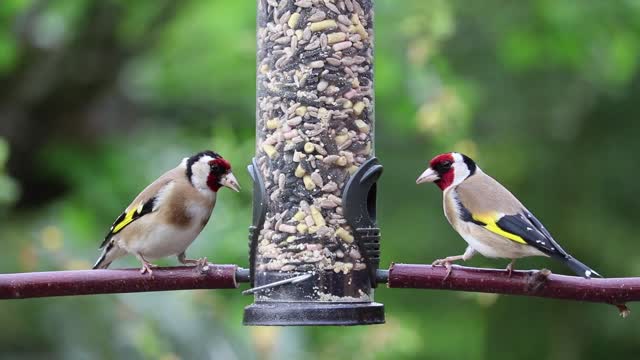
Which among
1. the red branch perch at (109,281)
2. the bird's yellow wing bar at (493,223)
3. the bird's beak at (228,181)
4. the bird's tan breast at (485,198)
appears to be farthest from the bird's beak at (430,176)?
the red branch perch at (109,281)

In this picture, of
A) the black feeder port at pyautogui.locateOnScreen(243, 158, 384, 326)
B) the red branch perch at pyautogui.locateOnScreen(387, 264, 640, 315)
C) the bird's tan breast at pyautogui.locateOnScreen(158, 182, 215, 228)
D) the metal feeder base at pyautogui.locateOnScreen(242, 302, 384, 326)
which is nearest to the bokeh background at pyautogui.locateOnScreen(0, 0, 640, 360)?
the bird's tan breast at pyautogui.locateOnScreen(158, 182, 215, 228)

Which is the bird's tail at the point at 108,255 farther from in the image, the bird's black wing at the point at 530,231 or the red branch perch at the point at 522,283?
the bird's black wing at the point at 530,231

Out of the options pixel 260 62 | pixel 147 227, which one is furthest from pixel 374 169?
pixel 147 227

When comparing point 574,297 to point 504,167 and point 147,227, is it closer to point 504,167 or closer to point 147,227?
point 147,227

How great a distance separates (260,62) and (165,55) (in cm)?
442

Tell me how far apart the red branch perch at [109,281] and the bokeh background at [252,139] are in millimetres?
2658

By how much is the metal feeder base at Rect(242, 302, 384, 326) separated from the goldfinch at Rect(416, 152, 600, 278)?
1.88ft

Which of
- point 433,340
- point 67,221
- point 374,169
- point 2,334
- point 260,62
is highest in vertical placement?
point 260,62

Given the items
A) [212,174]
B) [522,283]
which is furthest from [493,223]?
[212,174]

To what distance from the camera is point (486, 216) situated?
6637 mm

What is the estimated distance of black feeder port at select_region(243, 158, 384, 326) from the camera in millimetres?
6137

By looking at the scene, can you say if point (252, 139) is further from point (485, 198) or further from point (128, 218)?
point (485, 198)

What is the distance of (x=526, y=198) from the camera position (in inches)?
496

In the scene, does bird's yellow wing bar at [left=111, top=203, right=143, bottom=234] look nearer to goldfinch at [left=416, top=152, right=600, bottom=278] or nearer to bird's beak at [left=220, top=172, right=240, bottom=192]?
bird's beak at [left=220, top=172, right=240, bottom=192]
